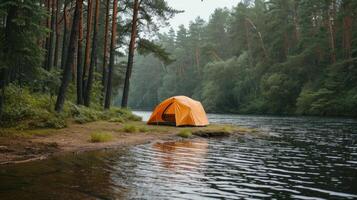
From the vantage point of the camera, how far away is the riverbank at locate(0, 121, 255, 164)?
36.5 ft

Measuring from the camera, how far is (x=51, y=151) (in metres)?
11.7

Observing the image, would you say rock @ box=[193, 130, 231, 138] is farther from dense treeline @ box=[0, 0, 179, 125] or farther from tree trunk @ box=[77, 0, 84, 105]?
tree trunk @ box=[77, 0, 84, 105]

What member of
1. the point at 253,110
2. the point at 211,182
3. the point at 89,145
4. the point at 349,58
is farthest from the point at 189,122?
the point at 253,110

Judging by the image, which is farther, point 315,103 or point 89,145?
point 315,103

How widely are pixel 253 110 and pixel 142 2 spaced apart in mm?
37929

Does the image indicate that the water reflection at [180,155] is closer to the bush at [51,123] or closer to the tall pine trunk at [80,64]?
the bush at [51,123]

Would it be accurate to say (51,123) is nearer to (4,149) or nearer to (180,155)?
(4,149)

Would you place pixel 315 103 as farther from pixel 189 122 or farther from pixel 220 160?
pixel 220 160

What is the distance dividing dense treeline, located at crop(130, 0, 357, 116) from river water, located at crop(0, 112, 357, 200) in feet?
58.5

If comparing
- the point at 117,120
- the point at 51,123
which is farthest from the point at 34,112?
the point at 117,120

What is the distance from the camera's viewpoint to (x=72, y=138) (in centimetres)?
1446

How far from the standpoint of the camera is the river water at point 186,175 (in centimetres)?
736

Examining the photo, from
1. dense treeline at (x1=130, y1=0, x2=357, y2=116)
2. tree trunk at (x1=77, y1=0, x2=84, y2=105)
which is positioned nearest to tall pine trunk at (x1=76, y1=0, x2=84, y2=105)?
tree trunk at (x1=77, y1=0, x2=84, y2=105)

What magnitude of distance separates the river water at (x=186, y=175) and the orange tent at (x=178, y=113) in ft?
29.0
